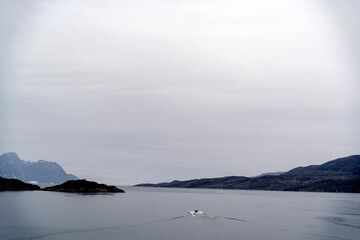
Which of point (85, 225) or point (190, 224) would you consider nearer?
point (85, 225)

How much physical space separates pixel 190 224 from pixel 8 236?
37.4m

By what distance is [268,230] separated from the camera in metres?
72.6

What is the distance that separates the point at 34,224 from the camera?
68562 millimetres

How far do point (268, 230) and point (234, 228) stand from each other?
255 inches

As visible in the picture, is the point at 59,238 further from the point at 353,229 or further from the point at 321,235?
the point at 353,229

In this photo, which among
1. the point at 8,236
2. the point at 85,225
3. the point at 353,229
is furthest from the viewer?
the point at 353,229

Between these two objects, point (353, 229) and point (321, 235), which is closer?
point (321, 235)

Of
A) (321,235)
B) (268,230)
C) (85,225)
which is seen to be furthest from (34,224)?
(321,235)

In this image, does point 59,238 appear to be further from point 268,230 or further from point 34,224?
point 268,230

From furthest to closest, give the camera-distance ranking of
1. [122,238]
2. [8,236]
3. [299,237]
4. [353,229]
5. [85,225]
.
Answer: [353,229], [85,225], [299,237], [122,238], [8,236]

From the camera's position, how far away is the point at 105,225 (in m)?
72.1

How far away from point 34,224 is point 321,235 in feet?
169

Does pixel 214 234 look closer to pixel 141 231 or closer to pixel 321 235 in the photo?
pixel 141 231

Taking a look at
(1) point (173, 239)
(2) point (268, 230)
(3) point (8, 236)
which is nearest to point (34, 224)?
(3) point (8, 236)
